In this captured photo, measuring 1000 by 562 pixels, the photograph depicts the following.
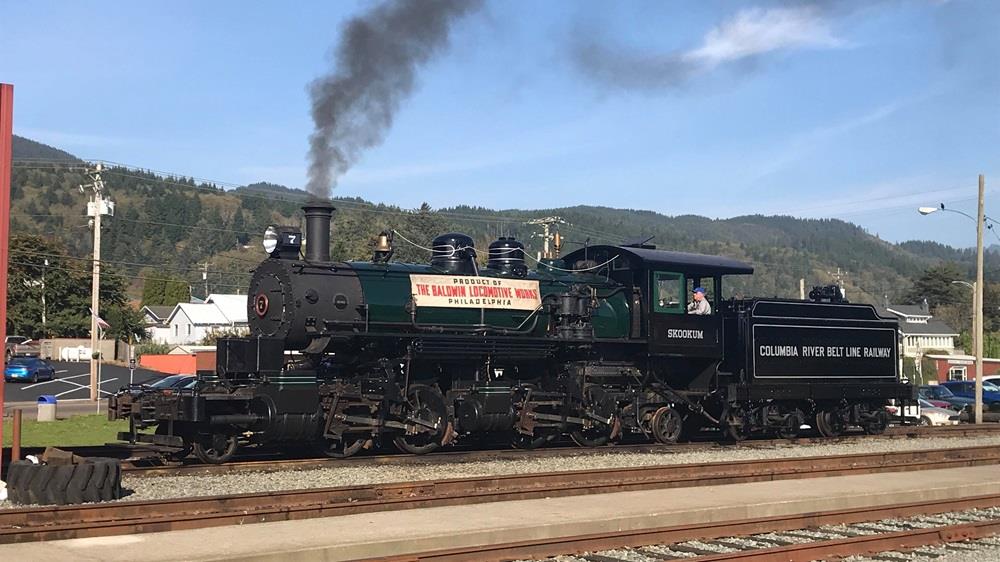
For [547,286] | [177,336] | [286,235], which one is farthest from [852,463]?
[177,336]

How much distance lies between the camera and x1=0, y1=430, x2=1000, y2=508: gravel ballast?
12961mm

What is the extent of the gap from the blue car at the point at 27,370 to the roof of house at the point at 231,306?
37858 mm

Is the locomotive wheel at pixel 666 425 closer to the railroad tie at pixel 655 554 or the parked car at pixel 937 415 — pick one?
the railroad tie at pixel 655 554

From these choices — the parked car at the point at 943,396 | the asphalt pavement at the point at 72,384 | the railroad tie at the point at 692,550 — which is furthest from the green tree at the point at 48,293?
the railroad tie at the point at 692,550

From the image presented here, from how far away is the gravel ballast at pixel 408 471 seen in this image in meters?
13.0

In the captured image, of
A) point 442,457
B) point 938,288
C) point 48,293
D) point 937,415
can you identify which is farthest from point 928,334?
point 442,457

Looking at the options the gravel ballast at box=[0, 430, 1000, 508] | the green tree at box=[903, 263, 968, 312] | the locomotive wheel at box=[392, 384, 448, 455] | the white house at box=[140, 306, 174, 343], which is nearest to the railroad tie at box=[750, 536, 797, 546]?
the gravel ballast at box=[0, 430, 1000, 508]

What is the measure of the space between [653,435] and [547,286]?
3.71 meters

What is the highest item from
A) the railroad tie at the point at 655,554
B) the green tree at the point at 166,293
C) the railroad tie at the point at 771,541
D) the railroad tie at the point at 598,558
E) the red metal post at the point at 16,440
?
the green tree at the point at 166,293

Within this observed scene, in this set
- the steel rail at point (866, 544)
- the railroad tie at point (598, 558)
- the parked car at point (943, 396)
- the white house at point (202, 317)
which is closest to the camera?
the steel rail at point (866, 544)

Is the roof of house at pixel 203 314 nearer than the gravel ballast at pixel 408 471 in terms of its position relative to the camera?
No

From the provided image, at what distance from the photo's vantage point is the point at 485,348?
57.7 ft

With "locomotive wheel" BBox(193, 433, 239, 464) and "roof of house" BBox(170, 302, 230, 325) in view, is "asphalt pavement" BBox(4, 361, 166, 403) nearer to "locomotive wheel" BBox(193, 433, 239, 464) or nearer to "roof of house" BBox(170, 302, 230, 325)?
"locomotive wheel" BBox(193, 433, 239, 464)

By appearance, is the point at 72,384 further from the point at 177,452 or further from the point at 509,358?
the point at 509,358
